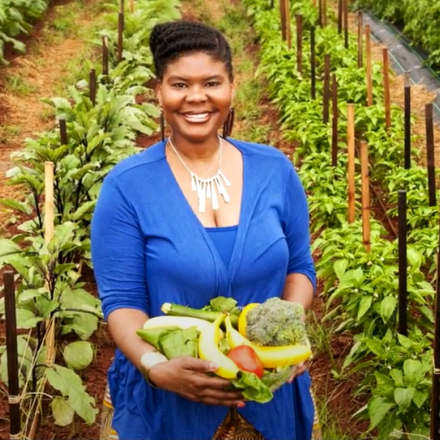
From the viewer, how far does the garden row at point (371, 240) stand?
10.1 feet

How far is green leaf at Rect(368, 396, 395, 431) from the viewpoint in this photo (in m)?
3.05


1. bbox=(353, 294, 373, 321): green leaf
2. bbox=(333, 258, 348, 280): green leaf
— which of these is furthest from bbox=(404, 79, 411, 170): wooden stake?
bbox=(353, 294, 373, 321): green leaf

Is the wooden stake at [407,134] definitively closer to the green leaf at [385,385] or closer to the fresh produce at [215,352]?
the green leaf at [385,385]

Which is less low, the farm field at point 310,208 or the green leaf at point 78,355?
the farm field at point 310,208

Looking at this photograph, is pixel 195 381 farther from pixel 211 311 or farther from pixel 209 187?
pixel 209 187

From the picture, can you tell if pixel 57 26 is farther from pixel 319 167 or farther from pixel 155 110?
pixel 319 167

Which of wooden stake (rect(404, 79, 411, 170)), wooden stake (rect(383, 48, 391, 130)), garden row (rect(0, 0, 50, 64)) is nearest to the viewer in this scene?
wooden stake (rect(404, 79, 411, 170))

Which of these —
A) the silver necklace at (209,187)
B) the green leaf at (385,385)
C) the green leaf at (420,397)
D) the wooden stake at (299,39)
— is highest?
the wooden stake at (299,39)

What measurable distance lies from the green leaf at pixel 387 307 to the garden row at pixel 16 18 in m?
6.41

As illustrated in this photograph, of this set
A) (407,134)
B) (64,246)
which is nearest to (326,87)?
(407,134)

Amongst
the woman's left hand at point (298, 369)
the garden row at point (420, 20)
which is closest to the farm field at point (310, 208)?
the garden row at point (420, 20)

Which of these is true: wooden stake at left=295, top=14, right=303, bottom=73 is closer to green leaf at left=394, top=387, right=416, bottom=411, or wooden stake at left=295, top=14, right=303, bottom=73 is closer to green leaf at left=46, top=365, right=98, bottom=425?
green leaf at left=46, top=365, right=98, bottom=425

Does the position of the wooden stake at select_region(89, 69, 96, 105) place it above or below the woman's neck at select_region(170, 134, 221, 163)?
above

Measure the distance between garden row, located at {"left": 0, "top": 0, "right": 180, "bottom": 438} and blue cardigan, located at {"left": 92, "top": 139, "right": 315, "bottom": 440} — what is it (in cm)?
100
